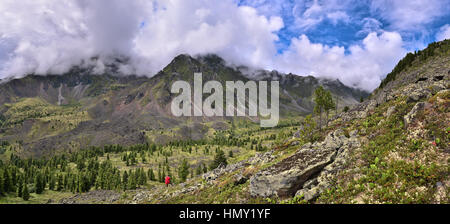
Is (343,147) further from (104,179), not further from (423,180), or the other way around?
(104,179)

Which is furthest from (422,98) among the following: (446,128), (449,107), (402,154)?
(402,154)

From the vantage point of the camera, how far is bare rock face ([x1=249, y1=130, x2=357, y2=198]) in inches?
973

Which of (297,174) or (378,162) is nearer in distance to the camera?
(378,162)

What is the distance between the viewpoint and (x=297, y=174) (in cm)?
2511

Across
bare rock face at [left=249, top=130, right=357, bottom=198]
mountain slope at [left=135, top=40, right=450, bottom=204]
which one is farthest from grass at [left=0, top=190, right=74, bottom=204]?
bare rock face at [left=249, top=130, right=357, bottom=198]

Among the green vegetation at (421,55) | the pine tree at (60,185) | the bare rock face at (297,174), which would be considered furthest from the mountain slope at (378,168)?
the pine tree at (60,185)

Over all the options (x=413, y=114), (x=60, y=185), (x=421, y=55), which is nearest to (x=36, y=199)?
(x=60, y=185)

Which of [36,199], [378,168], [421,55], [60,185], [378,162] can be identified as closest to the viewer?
[378,168]

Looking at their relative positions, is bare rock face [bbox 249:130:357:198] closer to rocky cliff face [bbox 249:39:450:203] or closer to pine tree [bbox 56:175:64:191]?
rocky cliff face [bbox 249:39:450:203]

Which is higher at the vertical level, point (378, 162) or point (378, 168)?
point (378, 162)

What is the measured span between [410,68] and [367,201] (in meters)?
104

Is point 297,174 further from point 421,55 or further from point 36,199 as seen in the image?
point 36,199

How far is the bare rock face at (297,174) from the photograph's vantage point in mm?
24703

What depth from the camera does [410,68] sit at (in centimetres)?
9225
